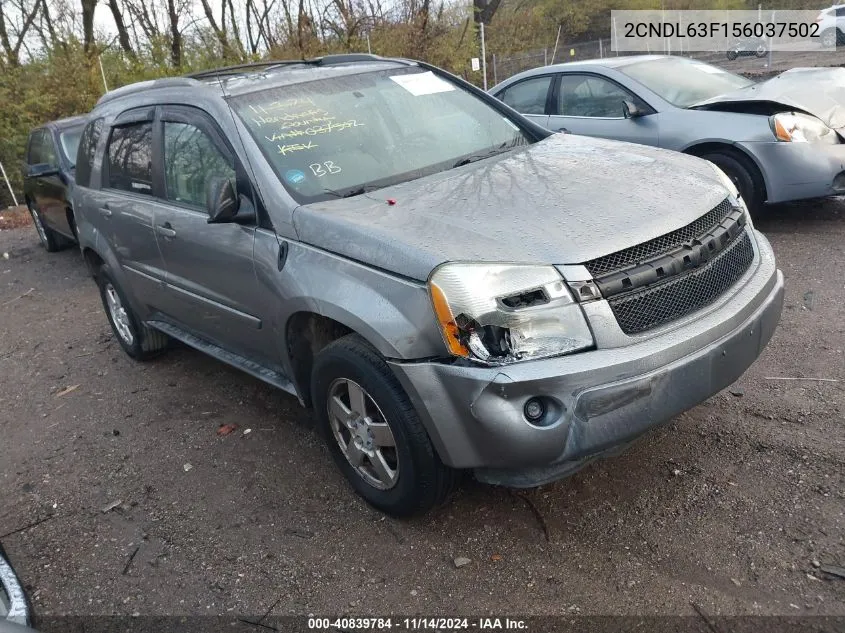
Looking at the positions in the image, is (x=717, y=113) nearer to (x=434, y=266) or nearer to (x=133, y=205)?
(x=434, y=266)

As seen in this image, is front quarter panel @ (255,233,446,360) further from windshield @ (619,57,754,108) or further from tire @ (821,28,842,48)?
tire @ (821,28,842,48)

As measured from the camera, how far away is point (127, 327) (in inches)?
206

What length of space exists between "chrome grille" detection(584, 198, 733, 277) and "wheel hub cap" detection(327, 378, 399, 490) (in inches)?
39.4

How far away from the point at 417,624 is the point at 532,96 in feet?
20.0

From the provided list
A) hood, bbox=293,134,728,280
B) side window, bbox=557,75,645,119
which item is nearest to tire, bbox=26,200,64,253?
side window, bbox=557,75,645,119

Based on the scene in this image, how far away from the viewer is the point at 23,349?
19.8 ft

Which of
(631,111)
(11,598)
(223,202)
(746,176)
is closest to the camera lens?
(11,598)

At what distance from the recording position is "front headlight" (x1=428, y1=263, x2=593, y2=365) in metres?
2.40

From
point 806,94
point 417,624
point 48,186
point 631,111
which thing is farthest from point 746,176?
point 48,186

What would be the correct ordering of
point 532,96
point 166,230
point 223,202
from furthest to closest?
point 532,96 → point 166,230 → point 223,202

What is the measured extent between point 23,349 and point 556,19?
116 feet

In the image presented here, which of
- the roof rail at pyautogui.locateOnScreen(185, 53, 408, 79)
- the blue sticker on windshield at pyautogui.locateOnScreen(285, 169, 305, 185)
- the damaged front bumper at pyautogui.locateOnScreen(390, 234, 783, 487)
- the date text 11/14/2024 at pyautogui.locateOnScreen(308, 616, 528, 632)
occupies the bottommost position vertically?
the date text 11/14/2024 at pyautogui.locateOnScreen(308, 616, 528, 632)

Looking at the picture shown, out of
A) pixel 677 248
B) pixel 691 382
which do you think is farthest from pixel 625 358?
pixel 677 248

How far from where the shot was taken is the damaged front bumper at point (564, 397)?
2.36 meters
